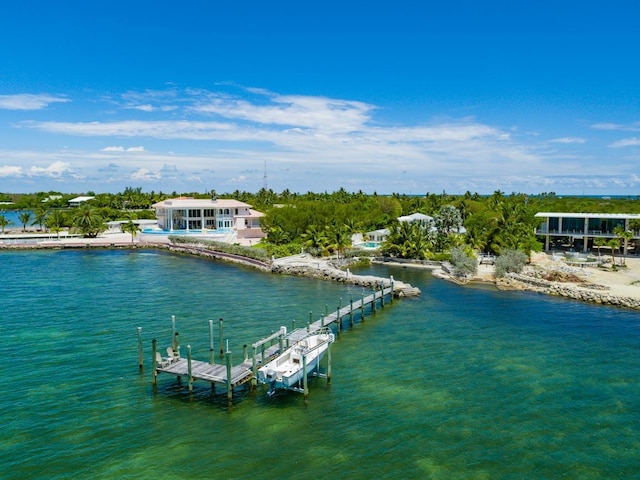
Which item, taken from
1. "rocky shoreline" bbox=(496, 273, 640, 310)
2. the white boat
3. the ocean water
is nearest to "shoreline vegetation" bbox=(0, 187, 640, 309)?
"rocky shoreline" bbox=(496, 273, 640, 310)

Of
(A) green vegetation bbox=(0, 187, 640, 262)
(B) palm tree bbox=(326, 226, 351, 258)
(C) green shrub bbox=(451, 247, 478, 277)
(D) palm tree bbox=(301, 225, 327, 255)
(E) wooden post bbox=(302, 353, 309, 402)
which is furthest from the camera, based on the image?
(D) palm tree bbox=(301, 225, 327, 255)

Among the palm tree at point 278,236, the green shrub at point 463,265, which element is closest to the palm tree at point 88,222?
the palm tree at point 278,236

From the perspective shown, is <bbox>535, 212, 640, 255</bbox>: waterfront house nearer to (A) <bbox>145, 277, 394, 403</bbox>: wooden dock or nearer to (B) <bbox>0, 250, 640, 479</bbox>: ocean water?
(B) <bbox>0, 250, 640, 479</bbox>: ocean water

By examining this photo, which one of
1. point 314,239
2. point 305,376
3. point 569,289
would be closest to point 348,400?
point 305,376

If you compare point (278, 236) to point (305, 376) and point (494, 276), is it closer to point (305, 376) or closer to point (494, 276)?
point (494, 276)

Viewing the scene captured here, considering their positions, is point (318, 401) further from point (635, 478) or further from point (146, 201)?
point (146, 201)
